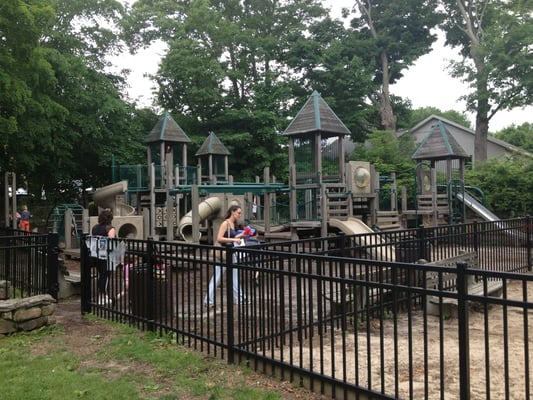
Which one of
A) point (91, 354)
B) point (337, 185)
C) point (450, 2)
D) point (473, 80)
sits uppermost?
point (450, 2)

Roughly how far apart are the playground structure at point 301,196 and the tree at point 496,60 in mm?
13018

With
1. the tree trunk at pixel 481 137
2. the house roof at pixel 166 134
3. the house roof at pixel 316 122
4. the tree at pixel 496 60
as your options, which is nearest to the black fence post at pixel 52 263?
the house roof at pixel 316 122

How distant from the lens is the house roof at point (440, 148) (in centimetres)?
1944

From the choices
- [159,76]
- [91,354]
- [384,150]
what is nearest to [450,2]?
[384,150]

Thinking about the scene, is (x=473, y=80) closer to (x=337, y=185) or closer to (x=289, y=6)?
(x=289, y=6)

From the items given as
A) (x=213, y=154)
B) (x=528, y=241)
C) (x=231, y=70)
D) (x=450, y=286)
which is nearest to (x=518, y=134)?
(x=231, y=70)

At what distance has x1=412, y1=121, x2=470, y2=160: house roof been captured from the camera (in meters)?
19.4

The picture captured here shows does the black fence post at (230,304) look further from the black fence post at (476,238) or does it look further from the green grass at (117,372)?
the black fence post at (476,238)

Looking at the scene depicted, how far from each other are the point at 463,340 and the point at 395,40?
38060 mm

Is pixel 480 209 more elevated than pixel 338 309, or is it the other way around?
pixel 480 209

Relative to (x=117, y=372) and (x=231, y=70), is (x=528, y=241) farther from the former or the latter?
(x=231, y=70)

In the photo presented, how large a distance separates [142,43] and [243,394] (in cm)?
3430

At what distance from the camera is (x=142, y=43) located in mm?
34438

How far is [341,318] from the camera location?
4543 mm
